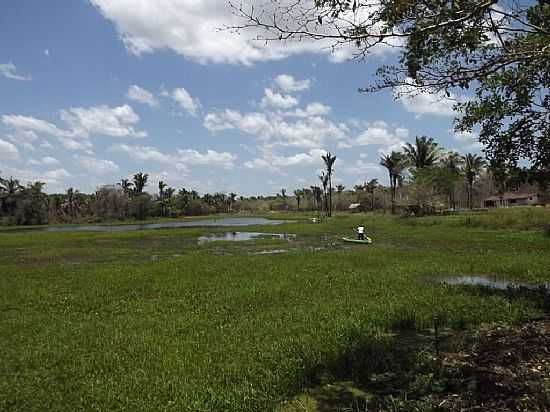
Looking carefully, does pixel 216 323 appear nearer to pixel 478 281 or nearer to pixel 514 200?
pixel 478 281

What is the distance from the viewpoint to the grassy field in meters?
6.39

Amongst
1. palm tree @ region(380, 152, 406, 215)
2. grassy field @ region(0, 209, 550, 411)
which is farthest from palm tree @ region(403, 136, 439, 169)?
grassy field @ region(0, 209, 550, 411)

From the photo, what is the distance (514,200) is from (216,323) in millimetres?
85111

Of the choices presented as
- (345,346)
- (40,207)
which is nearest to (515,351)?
(345,346)

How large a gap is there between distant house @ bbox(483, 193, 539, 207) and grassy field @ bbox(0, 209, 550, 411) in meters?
63.6

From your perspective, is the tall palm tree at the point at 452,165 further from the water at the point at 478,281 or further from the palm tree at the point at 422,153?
the water at the point at 478,281

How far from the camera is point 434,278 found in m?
16.2

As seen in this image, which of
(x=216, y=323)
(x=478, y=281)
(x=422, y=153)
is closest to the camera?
(x=216, y=323)

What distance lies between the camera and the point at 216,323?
33.0ft

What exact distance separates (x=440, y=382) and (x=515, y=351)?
1.44m

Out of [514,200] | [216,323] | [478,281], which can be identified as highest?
[514,200]

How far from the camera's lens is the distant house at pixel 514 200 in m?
75.1

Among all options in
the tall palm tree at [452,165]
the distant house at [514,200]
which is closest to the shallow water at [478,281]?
the tall palm tree at [452,165]

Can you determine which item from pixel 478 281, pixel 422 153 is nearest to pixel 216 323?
pixel 478 281
